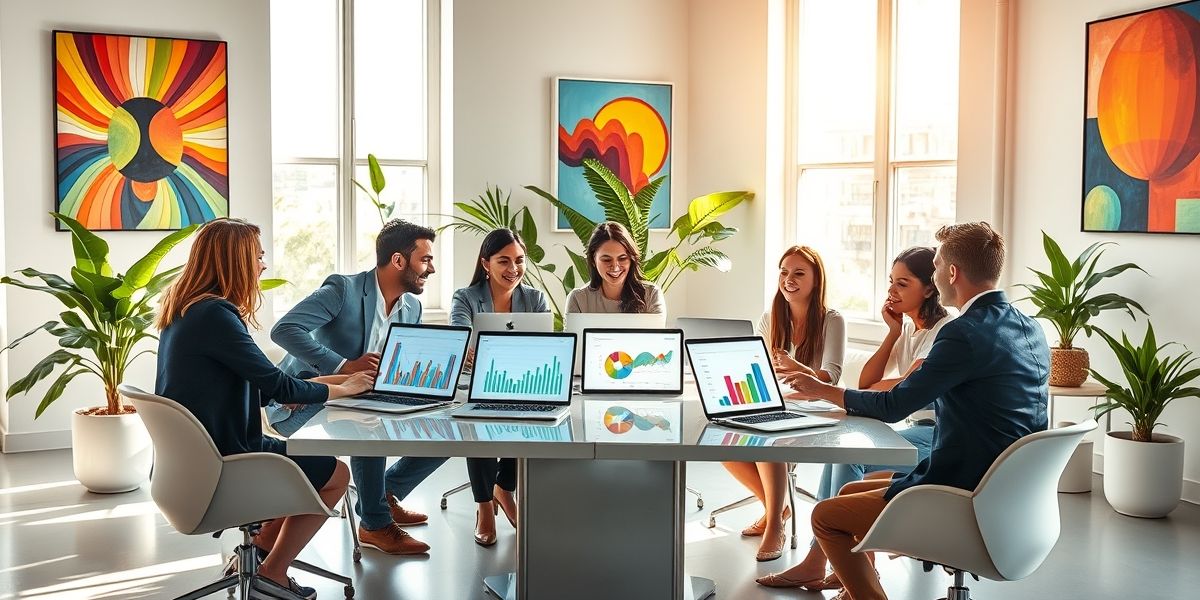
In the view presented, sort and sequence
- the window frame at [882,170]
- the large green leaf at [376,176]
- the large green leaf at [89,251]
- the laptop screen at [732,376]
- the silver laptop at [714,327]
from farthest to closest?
the large green leaf at [376,176]
the window frame at [882,170]
the large green leaf at [89,251]
the silver laptop at [714,327]
the laptop screen at [732,376]

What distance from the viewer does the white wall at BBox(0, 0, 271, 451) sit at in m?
5.78

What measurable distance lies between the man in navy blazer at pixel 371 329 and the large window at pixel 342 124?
8.12ft

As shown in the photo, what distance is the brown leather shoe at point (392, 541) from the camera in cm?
420

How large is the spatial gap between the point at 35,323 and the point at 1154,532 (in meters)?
5.46

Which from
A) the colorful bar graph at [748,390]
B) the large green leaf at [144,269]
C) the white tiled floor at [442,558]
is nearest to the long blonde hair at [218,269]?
the white tiled floor at [442,558]

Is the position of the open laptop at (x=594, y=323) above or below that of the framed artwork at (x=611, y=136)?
below

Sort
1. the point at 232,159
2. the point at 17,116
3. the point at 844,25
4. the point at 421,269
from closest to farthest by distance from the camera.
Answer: the point at 421,269
the point at 17,116
the point at 232,159
the point at 844,25

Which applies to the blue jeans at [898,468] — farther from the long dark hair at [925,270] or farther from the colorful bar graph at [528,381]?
the colorful bar graph at [528,381]

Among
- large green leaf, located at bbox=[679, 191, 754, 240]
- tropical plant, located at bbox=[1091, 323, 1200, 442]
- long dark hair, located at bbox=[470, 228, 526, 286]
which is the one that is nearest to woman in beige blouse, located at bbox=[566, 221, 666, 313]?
long dark hair, located at bbox=[470, 228, 526, 286]

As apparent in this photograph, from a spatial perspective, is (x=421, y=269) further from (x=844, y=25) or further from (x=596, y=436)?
(x=844, y=25)

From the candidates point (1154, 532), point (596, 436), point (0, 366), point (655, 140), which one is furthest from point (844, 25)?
point (0, 366)

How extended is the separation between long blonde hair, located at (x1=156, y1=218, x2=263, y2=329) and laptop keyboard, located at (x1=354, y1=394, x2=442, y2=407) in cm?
46

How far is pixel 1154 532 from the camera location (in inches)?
179

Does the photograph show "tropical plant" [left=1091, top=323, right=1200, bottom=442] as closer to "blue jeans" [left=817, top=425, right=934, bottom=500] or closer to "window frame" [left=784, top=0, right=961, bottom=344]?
"blue jeans" [left=817, top=425, right=934, bottom=500]
